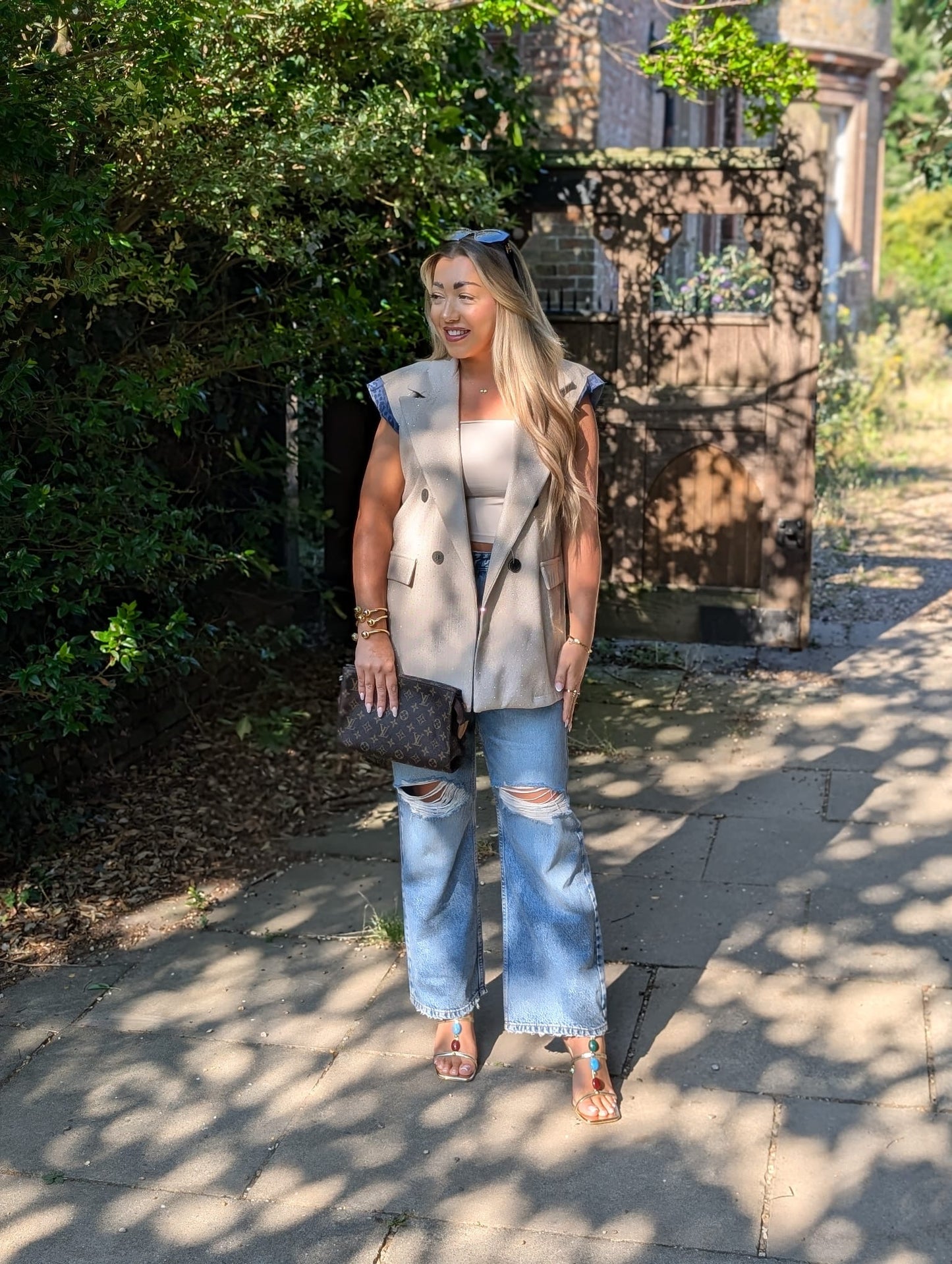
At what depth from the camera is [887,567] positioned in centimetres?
980

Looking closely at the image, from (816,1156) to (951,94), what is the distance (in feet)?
52.8

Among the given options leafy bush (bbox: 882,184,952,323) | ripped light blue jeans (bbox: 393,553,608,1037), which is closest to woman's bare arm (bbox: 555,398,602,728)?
ripped light blue jeans (bbox: 393,553,608,1037)

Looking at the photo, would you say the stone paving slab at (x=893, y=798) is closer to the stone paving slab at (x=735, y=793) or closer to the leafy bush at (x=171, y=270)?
the stone paving slab at (x=735, y=793)

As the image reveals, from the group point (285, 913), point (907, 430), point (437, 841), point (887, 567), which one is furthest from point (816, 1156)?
point (907, 430)

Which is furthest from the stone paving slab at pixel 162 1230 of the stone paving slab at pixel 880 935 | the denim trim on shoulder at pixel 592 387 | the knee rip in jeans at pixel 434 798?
the denim trim on shoulder at pixel 592 387

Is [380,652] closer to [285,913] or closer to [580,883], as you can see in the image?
[580,883]

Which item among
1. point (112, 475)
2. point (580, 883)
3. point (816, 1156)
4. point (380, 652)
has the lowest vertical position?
point (816, 1156)

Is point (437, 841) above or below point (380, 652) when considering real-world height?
below

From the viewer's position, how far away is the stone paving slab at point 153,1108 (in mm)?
3436

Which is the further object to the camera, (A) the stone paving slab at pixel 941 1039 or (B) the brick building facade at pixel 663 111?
(B) the brick building facade at pixel 663 111

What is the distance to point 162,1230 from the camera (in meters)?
3.19

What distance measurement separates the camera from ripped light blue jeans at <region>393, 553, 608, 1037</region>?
3602mm

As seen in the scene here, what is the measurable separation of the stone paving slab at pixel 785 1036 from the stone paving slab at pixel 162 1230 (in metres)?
0.97

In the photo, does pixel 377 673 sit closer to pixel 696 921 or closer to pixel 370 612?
pixel 370 612
